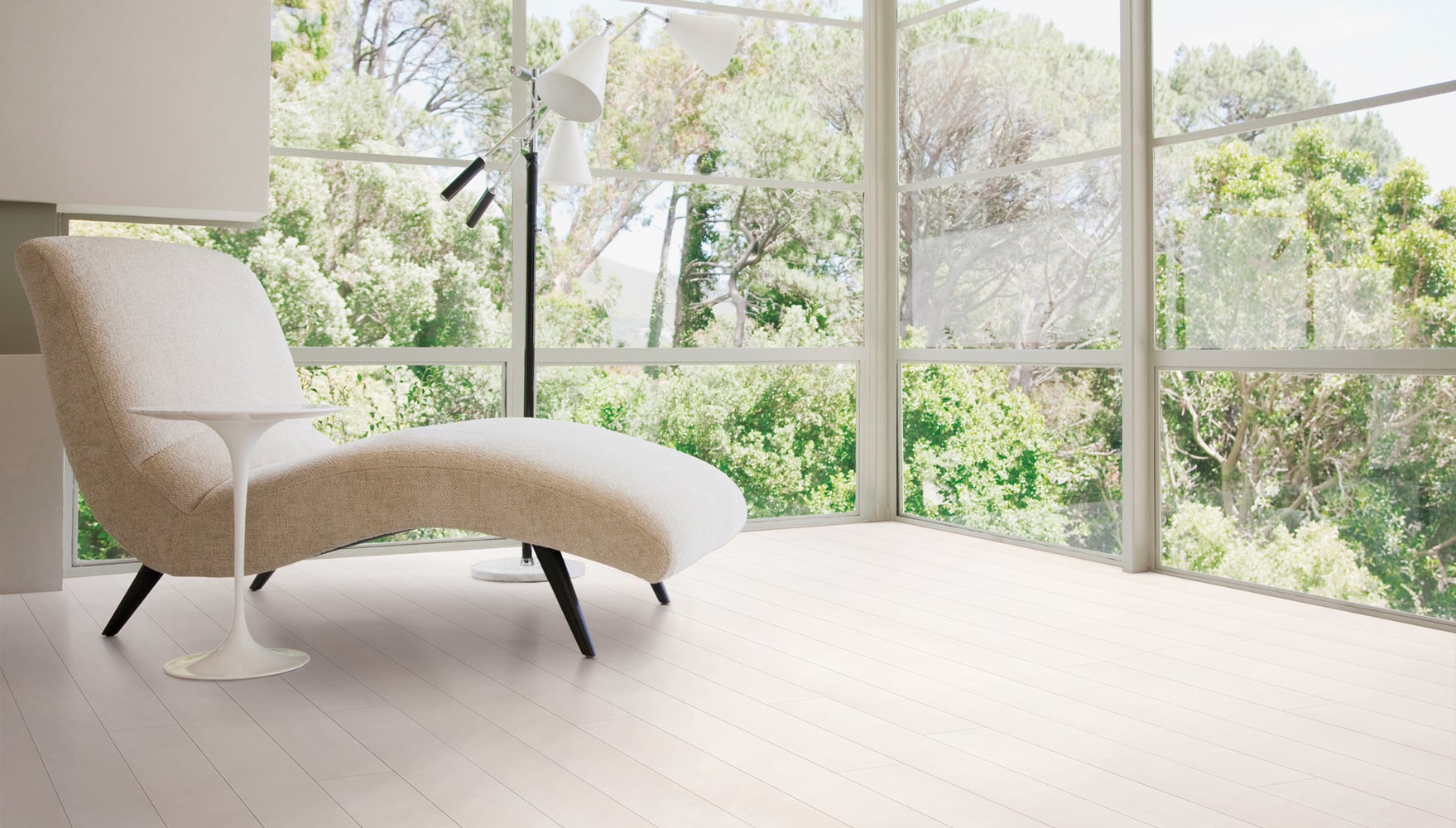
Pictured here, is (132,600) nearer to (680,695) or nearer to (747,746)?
(680,695)

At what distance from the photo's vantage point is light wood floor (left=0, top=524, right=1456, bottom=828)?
6.49ft

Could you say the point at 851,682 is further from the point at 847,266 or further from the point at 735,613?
the point at 847,266

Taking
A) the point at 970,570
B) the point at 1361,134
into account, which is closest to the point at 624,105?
the point at 970,570

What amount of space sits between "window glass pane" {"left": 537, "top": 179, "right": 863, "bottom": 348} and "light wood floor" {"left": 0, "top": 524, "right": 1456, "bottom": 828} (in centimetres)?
141

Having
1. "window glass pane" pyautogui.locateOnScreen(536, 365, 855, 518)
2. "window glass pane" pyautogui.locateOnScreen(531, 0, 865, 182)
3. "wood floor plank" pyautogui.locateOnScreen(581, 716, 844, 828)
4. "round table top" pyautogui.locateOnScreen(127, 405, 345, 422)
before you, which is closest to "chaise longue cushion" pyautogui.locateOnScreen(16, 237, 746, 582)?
"round table top" pyautogui.locateOnScreen(127, 405, 345, 422)

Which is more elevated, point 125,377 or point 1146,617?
point 125,377

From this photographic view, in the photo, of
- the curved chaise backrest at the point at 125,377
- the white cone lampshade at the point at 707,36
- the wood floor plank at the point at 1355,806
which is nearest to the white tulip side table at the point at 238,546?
the curved chaise backrest at the point at 125,377

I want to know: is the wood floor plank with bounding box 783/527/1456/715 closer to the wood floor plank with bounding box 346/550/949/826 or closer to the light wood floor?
the light wood floor

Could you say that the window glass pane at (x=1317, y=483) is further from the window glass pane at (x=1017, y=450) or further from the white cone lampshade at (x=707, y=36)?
the white cone lampshade at (x=707, y=36)

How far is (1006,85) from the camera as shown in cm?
492

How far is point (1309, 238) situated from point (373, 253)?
316 centimetres

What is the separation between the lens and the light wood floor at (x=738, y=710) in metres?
1.98

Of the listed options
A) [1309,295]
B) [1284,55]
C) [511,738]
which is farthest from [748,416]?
[511,738]

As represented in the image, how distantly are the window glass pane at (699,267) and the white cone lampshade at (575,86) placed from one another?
1.43 m
